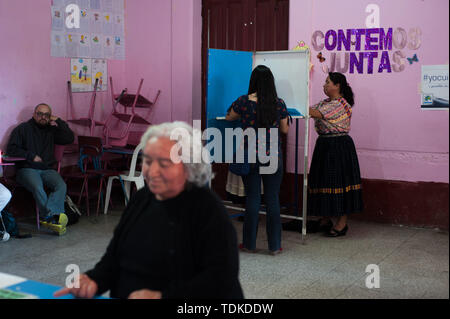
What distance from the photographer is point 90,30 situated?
649cm

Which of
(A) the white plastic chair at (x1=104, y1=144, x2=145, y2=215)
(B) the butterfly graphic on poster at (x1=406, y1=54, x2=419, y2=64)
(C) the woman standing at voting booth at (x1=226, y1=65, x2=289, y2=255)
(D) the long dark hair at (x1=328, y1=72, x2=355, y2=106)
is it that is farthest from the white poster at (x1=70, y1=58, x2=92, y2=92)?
(B) the butterfly graphic on poster at (x1=406, y1=54, x2=419, y2=64)

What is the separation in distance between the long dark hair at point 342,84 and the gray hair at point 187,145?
3.29 meters

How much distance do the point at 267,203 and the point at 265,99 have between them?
82 centimetres

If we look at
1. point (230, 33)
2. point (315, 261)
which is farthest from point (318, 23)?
point (315, 261)

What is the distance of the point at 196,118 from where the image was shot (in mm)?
6664

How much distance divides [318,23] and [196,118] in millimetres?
1790

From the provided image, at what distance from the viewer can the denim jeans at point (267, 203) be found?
4.51 meters

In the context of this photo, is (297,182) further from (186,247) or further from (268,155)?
(186,247)

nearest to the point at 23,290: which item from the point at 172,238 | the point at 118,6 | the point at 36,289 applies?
the point at 36,289

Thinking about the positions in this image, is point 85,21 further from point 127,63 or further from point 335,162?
point 335,162

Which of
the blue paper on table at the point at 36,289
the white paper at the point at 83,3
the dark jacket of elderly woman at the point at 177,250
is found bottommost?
the blue paper on table at the point at 36,289

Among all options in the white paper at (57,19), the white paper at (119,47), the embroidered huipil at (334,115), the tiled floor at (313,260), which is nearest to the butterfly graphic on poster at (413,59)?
the embroidered huipil at (334,115)

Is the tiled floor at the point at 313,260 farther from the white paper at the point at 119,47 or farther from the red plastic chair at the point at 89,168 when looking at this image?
the white paper at the point at 119,47

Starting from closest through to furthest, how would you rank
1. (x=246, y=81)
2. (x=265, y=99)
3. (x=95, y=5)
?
(x=265, y=99)
(x=246, y=81)
(x=95, y=5)
